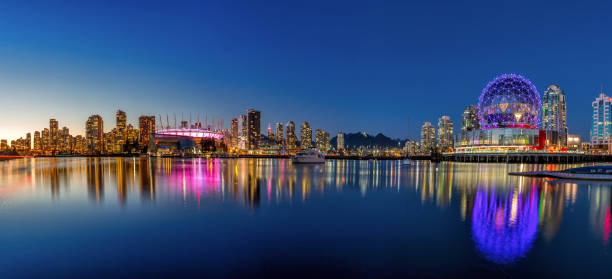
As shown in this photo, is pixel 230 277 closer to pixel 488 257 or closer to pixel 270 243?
pixel 270 243

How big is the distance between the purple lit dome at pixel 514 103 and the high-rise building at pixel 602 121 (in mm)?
121146

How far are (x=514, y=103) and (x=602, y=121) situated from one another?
131 m

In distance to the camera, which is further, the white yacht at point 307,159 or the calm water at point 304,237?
the white yacht at point 307,159

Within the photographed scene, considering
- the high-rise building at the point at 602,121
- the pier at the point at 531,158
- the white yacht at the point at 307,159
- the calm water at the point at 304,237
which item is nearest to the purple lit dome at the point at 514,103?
the pier at the point at 531,158

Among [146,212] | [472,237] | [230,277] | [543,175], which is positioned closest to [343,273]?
[230,277]

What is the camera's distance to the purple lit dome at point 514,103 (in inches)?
3595

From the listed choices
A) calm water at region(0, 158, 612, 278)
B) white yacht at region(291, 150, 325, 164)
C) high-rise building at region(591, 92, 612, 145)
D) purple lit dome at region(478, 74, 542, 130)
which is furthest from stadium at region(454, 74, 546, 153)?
high-rise building at region(591, 92, 612, 145)

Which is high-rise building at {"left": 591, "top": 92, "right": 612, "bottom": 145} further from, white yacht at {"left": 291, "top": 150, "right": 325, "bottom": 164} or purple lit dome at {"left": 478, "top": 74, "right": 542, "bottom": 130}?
white yacht at {"left": 291, "top": 150, "right": 325, "bottom": 164}

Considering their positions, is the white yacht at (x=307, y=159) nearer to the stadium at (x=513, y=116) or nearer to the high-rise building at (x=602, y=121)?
the stadium at (x=513, y=116)

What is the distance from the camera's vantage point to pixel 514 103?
91.5m

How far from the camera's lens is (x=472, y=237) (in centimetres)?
1109

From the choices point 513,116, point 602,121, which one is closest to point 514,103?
point 513,116

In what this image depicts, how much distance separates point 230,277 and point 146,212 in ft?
33.1

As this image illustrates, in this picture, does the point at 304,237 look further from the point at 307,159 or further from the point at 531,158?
the point at 531,158
